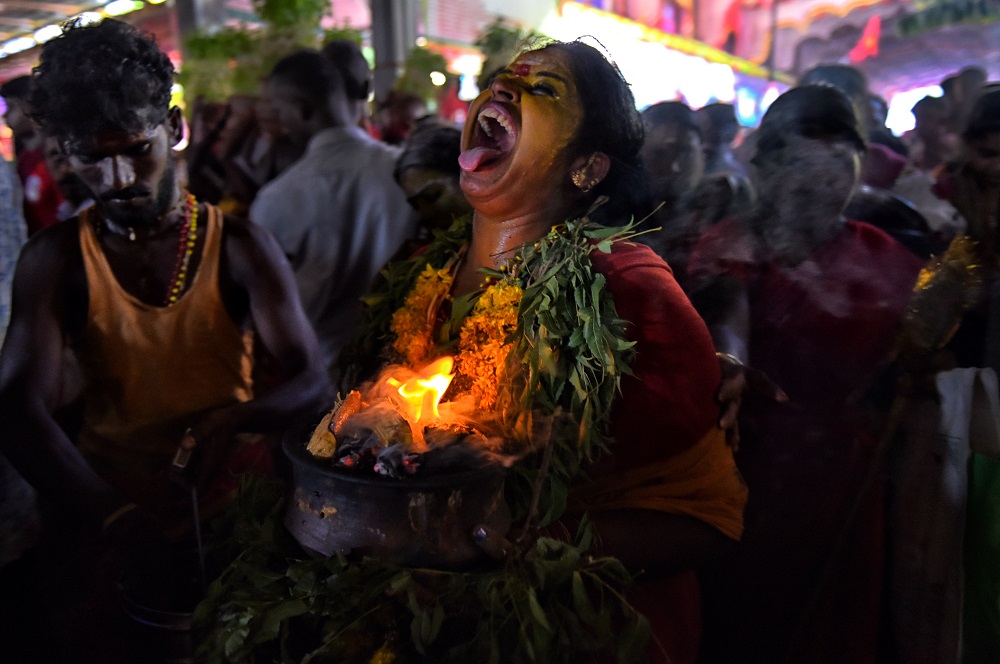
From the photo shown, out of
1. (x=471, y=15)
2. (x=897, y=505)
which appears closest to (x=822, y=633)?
(x=897, y=505)

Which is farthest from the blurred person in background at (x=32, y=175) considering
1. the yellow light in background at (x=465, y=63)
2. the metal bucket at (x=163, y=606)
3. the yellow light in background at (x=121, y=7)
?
the yellow light in background at (x=465, y=63)

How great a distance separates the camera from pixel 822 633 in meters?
2.17

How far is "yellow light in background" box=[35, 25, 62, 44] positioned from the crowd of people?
0.79 feet

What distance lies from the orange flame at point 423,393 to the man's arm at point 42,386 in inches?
38.5

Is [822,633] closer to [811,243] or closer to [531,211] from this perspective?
[811,243]

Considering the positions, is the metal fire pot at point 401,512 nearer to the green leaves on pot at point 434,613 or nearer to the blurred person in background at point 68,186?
the green leaves on pot at point 434,613

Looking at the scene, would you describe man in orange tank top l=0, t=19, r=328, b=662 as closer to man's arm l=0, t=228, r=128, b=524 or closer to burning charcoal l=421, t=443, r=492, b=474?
man's arm l=0, t=228, r=128, b=524

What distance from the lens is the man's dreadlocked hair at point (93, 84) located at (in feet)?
6.72

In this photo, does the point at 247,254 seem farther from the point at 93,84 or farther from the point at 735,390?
the point at 735,390

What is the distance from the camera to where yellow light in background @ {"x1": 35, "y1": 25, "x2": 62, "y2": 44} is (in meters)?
2.26

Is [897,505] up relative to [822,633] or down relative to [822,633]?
up

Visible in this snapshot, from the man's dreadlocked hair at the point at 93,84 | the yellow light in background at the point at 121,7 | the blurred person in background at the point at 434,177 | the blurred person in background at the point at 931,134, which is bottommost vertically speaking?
the blurred person in background at the point at 434,177

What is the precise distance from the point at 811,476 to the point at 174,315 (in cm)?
189

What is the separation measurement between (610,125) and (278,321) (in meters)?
1.16
